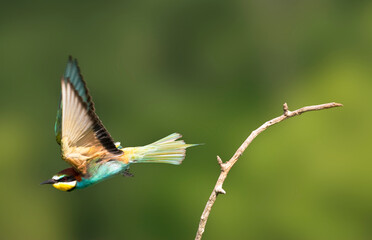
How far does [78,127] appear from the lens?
190cm

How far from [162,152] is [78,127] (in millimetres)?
326

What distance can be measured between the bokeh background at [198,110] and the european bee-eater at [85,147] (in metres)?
4.36

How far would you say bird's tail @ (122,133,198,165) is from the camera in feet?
6.90

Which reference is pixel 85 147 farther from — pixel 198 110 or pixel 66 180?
pixel 198 110

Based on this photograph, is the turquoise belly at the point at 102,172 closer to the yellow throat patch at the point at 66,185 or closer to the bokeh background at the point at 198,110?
the yellow throat patch at the point at 66,185

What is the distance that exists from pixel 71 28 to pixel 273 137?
145 inches

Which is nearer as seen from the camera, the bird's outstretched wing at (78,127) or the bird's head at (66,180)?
the bird's outstretched wing at (78,127)


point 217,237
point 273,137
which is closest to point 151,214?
point 217,237

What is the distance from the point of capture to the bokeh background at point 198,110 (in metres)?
6.54

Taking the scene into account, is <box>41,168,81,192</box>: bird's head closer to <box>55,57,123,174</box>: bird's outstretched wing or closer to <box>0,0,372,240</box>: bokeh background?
<box>55,57,123,174</box>: bird's outstretched wing

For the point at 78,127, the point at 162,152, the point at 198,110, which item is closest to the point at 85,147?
the point at 78,127

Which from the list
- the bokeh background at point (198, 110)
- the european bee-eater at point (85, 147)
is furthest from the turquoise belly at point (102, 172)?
the bokeh background at point (198, 110)

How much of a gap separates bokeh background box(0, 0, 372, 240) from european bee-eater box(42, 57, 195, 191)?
4.36 metres

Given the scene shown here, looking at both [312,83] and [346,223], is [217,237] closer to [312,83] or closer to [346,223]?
[346,223]
